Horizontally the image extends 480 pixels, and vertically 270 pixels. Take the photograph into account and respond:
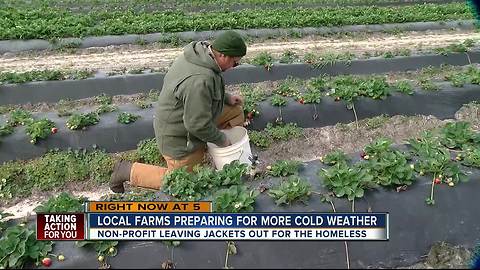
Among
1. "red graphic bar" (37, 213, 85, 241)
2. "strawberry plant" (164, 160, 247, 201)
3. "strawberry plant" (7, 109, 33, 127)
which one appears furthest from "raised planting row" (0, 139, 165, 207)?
"red graphic bar" (37, 213, 85, 241)

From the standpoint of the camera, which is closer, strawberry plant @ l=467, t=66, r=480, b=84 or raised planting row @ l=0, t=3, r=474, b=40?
strawberry plant @ l=467, t=66, r=480, b=84

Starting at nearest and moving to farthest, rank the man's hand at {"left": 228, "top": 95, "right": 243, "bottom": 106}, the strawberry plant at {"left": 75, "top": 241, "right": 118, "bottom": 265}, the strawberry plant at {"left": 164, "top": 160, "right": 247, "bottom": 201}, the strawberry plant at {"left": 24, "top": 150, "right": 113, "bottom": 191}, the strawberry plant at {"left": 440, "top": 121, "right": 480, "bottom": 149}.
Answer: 1. the strawberry plant at {"left": 75, "top": 241, "right": 118, "bottom": 265}
2. the strawberry plant at {"left": 164, "top": 160, "right": 247, "bottom": 201}
3. the strawberry plant at {"left": 440, "top": 121, "right": 480, "bottom": 149}
4. the man's hand at {"left": 228, "top": 95, "right": 243, "bottom": 106}
5. the strawberry plant at {"left": 24, "top": 150, "right": 113, "bottom": 191}

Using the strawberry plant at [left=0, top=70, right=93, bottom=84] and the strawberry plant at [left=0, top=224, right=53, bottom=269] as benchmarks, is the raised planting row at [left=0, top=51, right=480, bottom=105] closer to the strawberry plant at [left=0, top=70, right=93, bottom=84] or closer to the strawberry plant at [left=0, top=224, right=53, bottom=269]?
the strawberry plant at [left=0, top=70, right=93, bottom=84]

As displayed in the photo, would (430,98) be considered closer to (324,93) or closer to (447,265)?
(324,93)

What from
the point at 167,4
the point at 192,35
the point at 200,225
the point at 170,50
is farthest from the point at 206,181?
the point at 167,4

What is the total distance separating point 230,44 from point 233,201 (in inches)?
55.8

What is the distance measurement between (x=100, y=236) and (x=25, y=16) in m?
9.16

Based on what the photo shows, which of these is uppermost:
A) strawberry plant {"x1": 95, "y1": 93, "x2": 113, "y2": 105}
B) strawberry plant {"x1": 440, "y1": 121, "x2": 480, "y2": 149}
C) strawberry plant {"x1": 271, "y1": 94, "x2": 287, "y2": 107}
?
strawberry plant {"x1": 440, "y1": 121, "x2": 480, "y2": 149}

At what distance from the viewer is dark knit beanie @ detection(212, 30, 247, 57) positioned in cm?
392

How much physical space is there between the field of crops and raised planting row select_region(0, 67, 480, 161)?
2cm

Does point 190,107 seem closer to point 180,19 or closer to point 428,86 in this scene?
point 428,86

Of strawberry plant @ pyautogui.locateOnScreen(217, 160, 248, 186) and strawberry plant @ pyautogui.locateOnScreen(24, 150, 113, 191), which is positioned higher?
strawberry plant @ pyautogui.locateOnScreen(217, 160, 248, 186)

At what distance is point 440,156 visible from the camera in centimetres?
447

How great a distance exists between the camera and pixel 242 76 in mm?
8250
